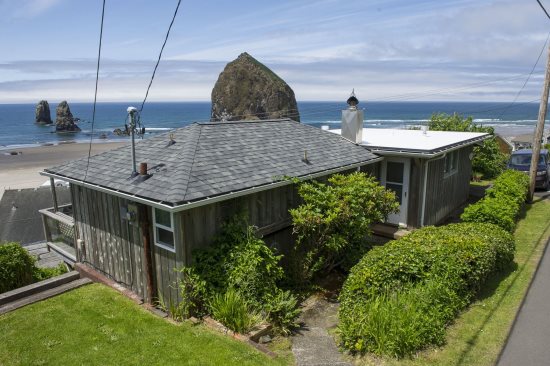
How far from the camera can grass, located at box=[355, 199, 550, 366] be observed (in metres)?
6.14

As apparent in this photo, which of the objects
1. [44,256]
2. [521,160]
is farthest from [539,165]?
[44,256]

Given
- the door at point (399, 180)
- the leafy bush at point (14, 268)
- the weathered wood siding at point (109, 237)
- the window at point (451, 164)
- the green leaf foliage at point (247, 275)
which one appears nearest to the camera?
the green leaf foliage at point (247, 275)

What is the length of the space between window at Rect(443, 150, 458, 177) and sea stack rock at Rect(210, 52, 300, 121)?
69997 millimetres

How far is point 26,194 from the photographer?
47.1 feet

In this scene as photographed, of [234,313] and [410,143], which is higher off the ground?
[410,143]

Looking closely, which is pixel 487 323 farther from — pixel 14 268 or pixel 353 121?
pixel 14 268

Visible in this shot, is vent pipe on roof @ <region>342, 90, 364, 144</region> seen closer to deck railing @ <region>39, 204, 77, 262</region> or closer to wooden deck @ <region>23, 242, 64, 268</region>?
deck railing @ <region>39, 204, 77, 262</region>

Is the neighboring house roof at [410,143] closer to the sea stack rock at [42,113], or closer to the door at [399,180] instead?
the door at [399,180]

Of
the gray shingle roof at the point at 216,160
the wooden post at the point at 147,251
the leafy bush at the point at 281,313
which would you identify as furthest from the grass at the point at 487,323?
the wooden post at the point at 147,251

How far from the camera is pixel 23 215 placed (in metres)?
13.7

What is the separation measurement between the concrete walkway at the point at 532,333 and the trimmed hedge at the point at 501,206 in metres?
2.45

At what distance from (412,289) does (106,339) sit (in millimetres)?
5350

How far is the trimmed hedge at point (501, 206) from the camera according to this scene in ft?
36.5

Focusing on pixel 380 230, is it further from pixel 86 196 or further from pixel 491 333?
pixel 86 196
